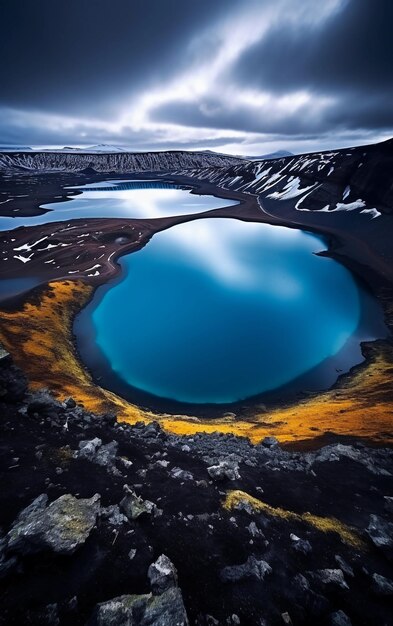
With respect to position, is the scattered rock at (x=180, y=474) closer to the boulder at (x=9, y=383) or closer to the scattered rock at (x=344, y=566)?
the scattered rock at (x=344, y=566)

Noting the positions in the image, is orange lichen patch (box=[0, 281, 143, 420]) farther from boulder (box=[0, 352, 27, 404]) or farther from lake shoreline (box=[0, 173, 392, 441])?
boulder (box=[0, 352, 27, 404])

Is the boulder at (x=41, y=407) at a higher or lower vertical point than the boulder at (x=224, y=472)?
lower

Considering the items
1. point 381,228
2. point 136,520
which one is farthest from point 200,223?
point 136,520

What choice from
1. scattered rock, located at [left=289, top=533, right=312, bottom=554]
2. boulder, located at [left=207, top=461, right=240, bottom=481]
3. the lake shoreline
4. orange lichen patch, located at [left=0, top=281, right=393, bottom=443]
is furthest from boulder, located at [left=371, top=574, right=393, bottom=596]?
the lake shoreline

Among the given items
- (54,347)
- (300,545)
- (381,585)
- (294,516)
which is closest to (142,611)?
(300,545)

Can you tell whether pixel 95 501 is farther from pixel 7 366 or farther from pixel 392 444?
pixel 392 444

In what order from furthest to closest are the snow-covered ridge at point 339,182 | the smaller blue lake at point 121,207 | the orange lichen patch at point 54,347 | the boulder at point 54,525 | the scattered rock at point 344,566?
the smaller blue lake at point 121,207 < the snow-covered ridge at point 339,182 < the orange lichen patch at point 54,347 < the scattered rock at point 344,566 < the boulder at point 54,525

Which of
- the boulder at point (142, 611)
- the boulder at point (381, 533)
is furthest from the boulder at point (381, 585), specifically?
the boulder at point (142, 611)
